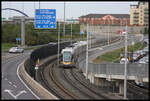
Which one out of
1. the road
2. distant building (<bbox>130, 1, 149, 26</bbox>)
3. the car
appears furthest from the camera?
the car

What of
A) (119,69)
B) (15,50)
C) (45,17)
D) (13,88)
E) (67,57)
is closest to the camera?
(13,88)

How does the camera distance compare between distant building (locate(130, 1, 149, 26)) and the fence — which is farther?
distant building (locate(130, 1, 149, 26))

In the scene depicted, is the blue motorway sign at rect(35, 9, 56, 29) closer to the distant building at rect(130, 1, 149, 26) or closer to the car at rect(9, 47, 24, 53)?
the distant building at rect(130, 1, 149, 26)

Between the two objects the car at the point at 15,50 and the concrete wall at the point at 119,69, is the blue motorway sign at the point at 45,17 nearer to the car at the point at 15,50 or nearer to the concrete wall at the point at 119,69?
the concrete wall at the point at 119,69

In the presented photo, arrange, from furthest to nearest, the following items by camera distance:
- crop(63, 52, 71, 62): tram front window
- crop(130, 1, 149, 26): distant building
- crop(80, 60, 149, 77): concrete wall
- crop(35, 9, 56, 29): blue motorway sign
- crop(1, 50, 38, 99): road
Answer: crop(130, 1, 149, 26): distant building < crop(63, 52, 71, 62): tram front window < crop(35, 9, 56, 29): blue motorway sign < crop(80, 60, 149, 77): concrete wall < crop(1, 50, 38, 99): road

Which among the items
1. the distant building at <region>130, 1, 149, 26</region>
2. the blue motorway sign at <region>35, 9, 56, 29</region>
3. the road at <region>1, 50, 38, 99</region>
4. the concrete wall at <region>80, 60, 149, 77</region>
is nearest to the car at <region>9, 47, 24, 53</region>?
the distant building at <region>130, 1, 149, 26</region>

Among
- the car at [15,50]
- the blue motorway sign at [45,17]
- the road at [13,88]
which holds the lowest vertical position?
the road at [13,88]

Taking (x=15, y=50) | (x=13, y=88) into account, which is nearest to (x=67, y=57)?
(x=15, y=50)

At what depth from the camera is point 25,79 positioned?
28.6 m

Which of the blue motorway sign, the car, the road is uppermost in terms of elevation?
the blue motorway sign

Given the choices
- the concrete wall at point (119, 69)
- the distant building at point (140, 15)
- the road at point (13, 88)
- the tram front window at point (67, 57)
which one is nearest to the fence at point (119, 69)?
the concrete wall at point (119, 69)

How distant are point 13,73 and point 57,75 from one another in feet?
16.8

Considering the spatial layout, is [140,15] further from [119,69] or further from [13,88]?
[13,88]

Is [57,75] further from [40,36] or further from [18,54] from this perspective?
[40,36]
